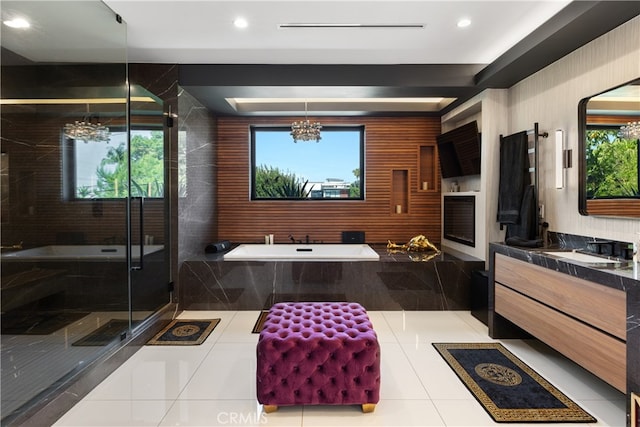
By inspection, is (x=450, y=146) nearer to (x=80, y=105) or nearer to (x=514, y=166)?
(x=514, y=166)

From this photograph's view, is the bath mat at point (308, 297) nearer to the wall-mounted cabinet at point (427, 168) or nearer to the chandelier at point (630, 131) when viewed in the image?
the wall-mounted cabinet at point (427, 168)

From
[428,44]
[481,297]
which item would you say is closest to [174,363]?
[481,297]

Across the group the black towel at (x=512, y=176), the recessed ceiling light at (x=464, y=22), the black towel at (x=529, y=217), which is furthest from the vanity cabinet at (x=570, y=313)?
the recessed ceiling light at (x=464, y=22)

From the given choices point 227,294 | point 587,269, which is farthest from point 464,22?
point 227,294

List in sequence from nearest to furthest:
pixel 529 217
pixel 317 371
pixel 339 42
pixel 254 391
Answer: pixel 317 371
pixel 254 391
pixel 339 42
pixel 529 217

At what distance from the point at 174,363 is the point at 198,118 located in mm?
2963

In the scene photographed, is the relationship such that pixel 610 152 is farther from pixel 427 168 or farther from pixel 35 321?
pixel 35 321

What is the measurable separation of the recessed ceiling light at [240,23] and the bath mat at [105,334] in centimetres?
259

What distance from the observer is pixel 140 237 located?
319 centimetres

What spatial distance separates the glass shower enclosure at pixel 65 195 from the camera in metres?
1.85

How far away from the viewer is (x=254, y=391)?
2.36 m

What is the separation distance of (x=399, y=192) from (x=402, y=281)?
1.78 metres

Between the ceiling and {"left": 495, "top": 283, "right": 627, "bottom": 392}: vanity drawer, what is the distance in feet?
6.82

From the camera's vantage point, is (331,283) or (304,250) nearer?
(331,283)
